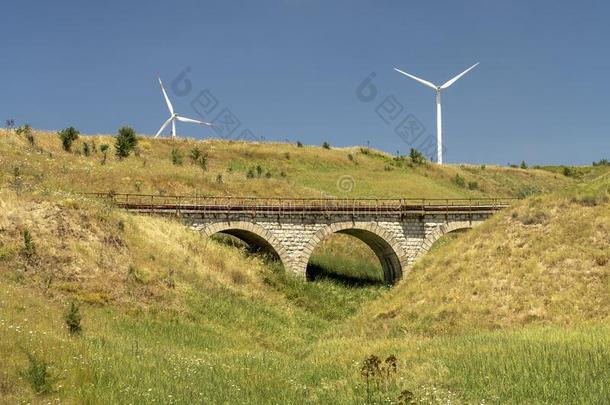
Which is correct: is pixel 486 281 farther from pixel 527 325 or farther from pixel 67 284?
pixel 67 284

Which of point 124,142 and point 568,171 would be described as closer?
point 124,142

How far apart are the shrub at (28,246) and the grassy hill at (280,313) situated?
0.08m

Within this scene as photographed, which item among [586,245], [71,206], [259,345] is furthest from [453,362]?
[71,206]

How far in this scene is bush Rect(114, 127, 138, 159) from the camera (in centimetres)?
7362

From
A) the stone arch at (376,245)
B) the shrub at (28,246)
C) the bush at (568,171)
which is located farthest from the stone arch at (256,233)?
the bush at (568,171)

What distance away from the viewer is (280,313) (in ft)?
118

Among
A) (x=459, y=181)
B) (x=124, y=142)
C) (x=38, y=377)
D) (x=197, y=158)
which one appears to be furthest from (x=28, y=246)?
(x=459, y=181)

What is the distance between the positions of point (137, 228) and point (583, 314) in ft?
85.8

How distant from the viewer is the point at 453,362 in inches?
661

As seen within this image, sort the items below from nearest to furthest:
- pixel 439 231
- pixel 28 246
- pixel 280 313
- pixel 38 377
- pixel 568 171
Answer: pixel 38 377 → pixel 28 246 → pixel 280 313 → pixel 439 231 → pixel 568 171

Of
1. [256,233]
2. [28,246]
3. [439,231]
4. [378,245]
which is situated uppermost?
[439,231]

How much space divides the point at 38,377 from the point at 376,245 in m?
42.4

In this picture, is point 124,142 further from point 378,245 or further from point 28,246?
point 28,246

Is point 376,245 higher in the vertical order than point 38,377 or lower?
higher
